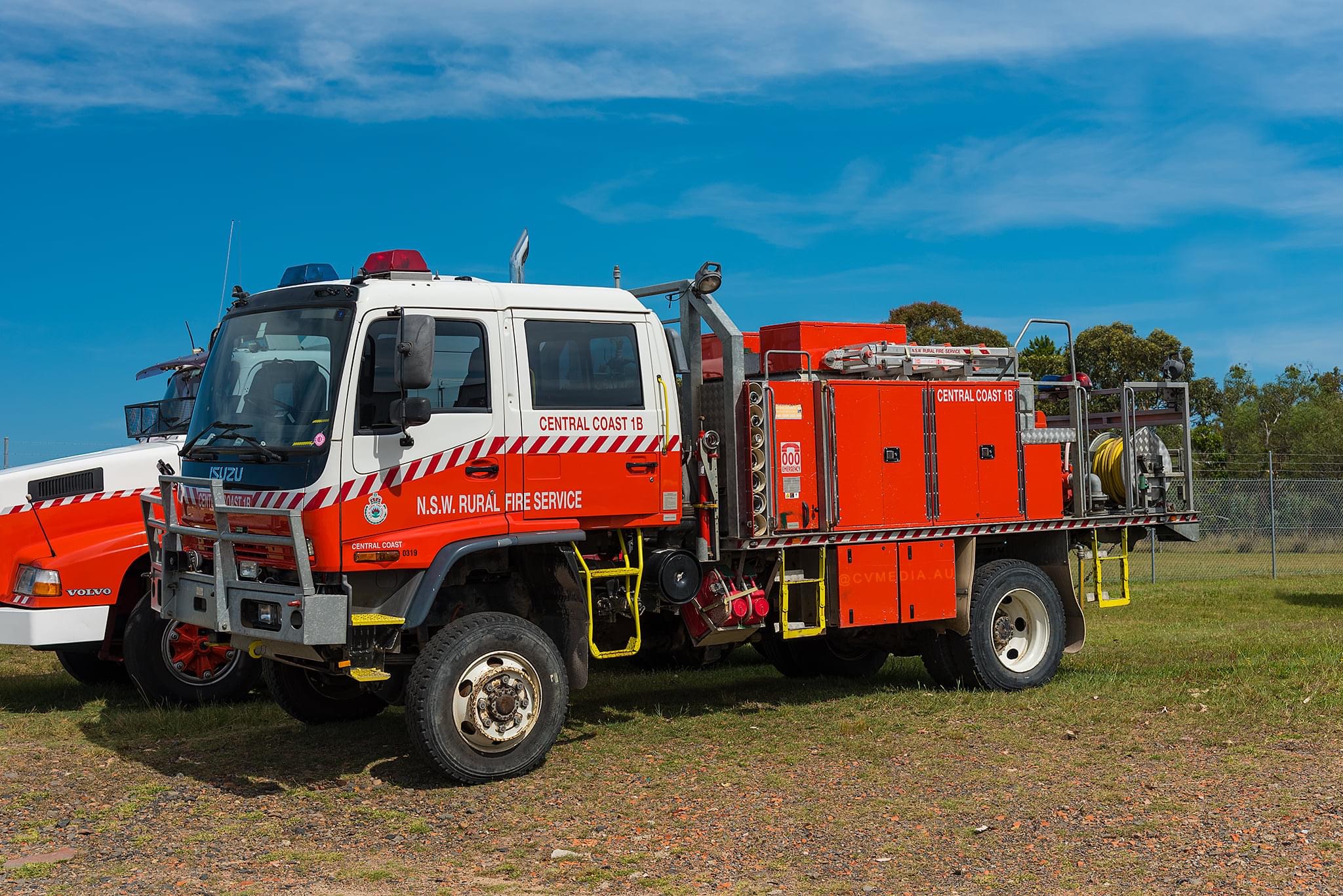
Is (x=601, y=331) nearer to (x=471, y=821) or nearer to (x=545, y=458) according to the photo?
(x=545, y=458)

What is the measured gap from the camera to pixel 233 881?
612cm

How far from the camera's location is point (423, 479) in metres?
7.77

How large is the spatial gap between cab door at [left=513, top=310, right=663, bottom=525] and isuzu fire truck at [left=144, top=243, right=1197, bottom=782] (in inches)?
0.7

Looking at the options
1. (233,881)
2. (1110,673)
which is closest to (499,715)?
(233,881)

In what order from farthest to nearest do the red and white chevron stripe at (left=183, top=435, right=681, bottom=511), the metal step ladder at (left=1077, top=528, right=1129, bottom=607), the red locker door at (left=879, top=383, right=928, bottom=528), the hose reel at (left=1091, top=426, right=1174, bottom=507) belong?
1. the hose reel at (left=1091, top=426, right=1174, bottom=507)
2. the metal step ladder at (left=1077, top=528, right=1129, bottom=607)
3. the red locker door at (left=879, top=383, right=928, bottom=528)
4. the red and white chevron stripe at (left=183, top=435, right=681, bottom=511)

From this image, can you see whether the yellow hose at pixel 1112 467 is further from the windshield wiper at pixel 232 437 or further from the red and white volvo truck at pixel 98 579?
the red and white volvo truck at pixel 98 579

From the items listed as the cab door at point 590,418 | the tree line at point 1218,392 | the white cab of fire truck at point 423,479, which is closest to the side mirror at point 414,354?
the white cab of fire truck at point 423,479

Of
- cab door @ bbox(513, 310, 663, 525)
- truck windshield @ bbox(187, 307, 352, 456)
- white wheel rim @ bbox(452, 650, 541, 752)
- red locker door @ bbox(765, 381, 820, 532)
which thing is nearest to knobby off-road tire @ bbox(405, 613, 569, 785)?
white wheel rim @ bbox(452, 650, 541, 752)

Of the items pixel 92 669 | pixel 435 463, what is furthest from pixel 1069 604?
pixel 92 669

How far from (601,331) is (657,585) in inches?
71.1

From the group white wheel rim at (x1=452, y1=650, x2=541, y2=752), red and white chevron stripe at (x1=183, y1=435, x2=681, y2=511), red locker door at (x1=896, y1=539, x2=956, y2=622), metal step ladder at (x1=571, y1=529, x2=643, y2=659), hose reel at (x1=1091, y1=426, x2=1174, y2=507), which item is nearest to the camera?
red and white chevron stripe at (x1=183, y1=435, x2=681, y2=511)

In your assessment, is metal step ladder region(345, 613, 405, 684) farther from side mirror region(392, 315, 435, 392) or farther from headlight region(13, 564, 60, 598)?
headlight region(13, 564, 60, 598)

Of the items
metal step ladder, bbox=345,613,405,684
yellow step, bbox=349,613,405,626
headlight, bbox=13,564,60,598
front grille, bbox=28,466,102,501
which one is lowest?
metal step ladder, bbox=345,613,405,684

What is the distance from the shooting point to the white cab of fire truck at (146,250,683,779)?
24.8 ft
